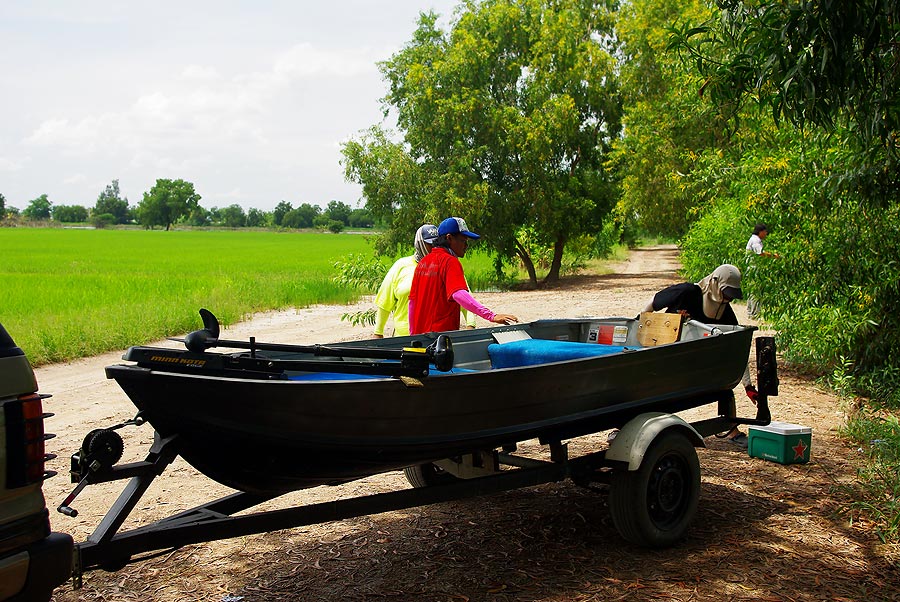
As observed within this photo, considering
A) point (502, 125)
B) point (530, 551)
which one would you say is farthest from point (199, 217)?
point (530, 551)

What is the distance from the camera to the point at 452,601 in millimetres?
4523

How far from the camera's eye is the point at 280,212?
16862 cm

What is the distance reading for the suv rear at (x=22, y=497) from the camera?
2928mm

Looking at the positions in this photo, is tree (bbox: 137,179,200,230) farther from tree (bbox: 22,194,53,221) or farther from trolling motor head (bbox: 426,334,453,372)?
trolling motor head (bbox: 426,334,453,372)

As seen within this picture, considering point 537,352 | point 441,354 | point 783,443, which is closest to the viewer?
point 441,354

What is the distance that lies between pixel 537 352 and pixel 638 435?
941mm

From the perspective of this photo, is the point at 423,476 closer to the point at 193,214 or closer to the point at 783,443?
the point at 783,443

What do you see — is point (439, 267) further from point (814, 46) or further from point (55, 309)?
point (55, 309)

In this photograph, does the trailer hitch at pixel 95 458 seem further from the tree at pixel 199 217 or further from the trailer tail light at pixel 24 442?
the tree at pixel 199 217

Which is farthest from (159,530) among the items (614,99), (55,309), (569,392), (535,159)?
(614,99)

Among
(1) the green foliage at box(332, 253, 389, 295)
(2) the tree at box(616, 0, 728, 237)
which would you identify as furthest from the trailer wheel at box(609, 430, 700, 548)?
(2) the tree at box(616, 0, 728, 237)

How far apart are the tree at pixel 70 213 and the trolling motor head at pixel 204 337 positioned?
187 m

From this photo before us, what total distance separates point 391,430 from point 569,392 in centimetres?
122

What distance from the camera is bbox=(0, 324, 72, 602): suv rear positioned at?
2.93 m
